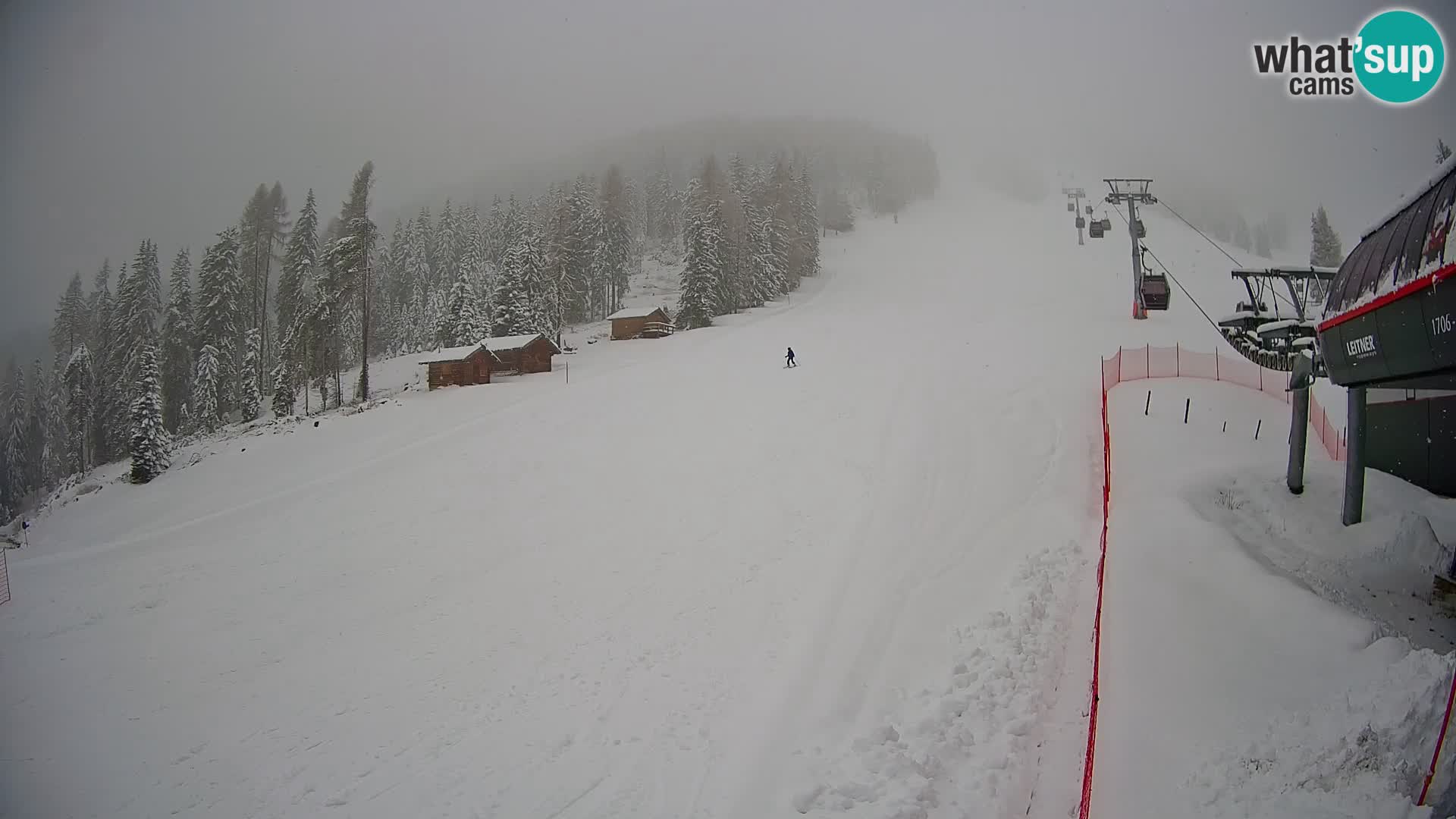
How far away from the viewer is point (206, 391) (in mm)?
37031

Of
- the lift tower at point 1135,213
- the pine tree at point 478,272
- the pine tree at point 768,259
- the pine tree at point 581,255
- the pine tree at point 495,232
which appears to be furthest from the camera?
the pine tree at point 495,232

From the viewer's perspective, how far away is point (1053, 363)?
24953 millimetres

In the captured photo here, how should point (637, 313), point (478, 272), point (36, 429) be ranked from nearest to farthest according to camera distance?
1. point (36, 429)
2. point (637, 313)
3. point (478, 272)

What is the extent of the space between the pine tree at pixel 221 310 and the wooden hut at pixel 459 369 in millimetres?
12081

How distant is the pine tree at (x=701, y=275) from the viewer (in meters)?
52.2

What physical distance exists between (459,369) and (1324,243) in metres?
52.5

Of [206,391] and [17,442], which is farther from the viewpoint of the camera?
[206,391]

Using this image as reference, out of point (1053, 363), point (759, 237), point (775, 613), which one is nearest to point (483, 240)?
point (759, 237)

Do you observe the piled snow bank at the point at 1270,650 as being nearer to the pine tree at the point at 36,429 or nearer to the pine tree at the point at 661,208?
the pine tree at the point at 36,429

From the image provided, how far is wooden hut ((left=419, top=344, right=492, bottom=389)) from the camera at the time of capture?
4075cm

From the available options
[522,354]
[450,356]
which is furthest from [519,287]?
[450,356]

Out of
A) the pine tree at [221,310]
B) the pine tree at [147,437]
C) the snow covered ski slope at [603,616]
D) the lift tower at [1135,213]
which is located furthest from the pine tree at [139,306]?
the lift tower at [1135,213]

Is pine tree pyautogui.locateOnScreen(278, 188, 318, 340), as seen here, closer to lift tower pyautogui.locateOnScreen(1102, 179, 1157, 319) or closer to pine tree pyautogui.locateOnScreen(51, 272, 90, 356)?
pine tree pyautogui.locateOnScreen(51, 272, 90, 356)

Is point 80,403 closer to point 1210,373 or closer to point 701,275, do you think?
point 701,275
